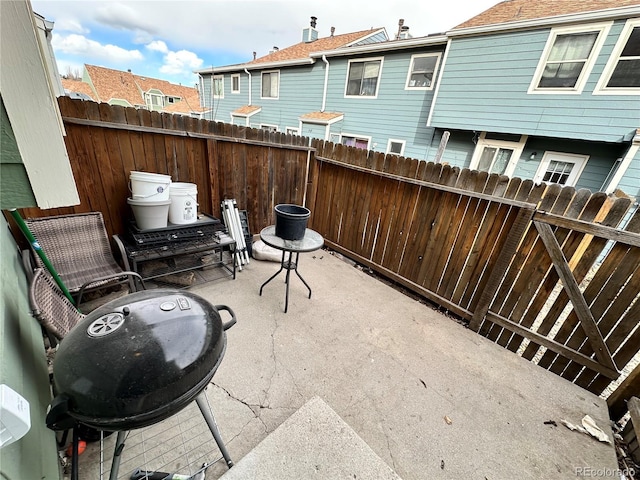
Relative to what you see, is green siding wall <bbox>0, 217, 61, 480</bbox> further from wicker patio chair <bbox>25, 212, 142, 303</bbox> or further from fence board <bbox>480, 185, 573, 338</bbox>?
fence board <bbox>480, 185, 573, 338</bbox>

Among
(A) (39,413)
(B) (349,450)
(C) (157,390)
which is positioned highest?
(C) (157,390)

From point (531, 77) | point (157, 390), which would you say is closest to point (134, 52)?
point (531, 77)

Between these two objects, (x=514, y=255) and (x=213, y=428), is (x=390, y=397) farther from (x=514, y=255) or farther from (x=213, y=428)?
(x=514, y=255)

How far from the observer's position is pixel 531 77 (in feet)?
17.0

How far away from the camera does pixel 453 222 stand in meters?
2.75

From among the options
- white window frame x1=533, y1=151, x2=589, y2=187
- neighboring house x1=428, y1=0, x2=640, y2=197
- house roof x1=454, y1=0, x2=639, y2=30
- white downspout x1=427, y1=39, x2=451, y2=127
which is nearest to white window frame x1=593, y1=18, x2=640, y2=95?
neighboring house x1=428, y1=0, x2=640, y2=197

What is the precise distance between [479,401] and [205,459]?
1974mm

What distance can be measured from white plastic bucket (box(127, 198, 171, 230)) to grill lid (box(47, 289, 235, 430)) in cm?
161

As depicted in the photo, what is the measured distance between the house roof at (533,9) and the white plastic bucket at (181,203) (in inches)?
280

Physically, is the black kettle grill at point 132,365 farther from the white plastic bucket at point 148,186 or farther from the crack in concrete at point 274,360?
the white plastic bucket at point 148,186

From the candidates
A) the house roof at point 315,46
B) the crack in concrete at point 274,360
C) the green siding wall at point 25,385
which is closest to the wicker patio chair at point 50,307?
the green siding wall at point 25,385

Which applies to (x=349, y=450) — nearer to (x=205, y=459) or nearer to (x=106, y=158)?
(x=205, y=459)

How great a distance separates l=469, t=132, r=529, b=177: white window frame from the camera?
5633 mm

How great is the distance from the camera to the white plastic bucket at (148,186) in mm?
2213
